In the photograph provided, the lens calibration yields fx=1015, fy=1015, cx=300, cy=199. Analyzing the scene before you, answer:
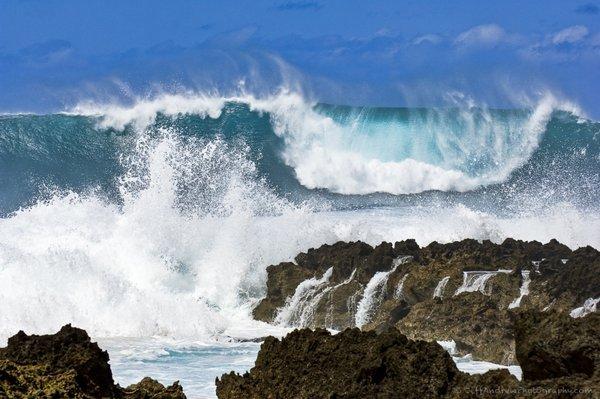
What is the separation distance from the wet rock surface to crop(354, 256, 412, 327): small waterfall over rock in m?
0.02

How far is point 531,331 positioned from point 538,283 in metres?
8.51

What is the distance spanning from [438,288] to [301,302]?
240cm

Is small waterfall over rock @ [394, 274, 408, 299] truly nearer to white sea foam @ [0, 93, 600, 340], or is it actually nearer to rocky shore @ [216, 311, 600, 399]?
white sea foam @ [0, 93, 600, 340]

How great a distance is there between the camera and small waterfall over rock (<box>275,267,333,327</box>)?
1612cm

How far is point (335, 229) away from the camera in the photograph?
21375mm

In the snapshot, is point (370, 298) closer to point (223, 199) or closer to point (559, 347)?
point (223, 199)

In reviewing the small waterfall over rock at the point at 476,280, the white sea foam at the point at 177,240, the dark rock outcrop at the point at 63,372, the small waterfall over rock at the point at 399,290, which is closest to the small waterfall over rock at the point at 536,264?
the small waterfall over rock at the point at 476,280

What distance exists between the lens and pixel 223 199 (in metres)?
23.0

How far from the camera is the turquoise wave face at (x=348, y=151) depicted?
29.5 metres

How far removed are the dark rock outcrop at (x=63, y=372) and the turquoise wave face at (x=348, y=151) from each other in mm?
18843

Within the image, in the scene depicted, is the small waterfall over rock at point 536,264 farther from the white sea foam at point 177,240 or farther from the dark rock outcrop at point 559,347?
the dark rock outcrop at point 559,347

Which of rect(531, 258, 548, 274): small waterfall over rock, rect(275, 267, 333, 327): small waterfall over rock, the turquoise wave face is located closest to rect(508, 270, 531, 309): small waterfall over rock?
rect(531, 258, 548, 274): small waterfall over rock

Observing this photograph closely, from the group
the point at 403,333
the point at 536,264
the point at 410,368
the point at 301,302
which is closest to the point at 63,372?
the point at 410,368

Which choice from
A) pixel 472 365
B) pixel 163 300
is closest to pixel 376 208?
pixel 163 300
